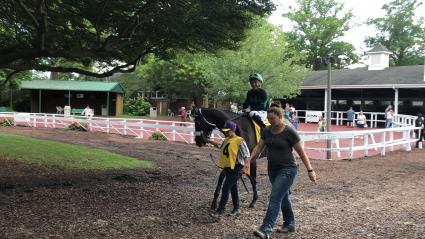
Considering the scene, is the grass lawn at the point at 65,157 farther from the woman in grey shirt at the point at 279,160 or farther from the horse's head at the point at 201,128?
the woman in grey shirt at the point at 279,160

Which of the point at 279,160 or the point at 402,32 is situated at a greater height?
the point at 402,32

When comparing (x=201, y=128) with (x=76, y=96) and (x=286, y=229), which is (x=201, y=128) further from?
(x=76, y=96)

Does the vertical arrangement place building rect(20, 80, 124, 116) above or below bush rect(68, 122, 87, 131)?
above

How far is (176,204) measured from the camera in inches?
321

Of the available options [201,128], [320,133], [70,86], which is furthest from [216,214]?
[70,86]

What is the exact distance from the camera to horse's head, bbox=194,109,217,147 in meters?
7.74

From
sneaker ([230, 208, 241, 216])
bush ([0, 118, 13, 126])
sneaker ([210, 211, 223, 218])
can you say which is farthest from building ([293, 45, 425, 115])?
sneaker ([210, 211, 223, 218])

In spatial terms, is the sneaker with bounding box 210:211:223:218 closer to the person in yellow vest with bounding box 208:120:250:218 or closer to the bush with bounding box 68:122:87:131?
the person in yellow vest with bounding box 208:120:250:218

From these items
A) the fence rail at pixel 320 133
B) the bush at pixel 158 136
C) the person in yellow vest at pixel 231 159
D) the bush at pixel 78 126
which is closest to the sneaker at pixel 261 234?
the person in yellow vest at pixel 231 159

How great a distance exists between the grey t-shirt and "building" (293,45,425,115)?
2975 centimetres

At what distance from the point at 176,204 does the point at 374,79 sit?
3265 cm

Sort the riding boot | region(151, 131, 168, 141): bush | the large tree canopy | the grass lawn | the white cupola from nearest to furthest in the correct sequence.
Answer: the riding boot → the large tree canopy → the grass lawn → region(151, 131, 168, 141): bush → the white cupola

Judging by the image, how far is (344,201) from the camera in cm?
915

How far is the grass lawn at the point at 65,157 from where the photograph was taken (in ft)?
41.3
